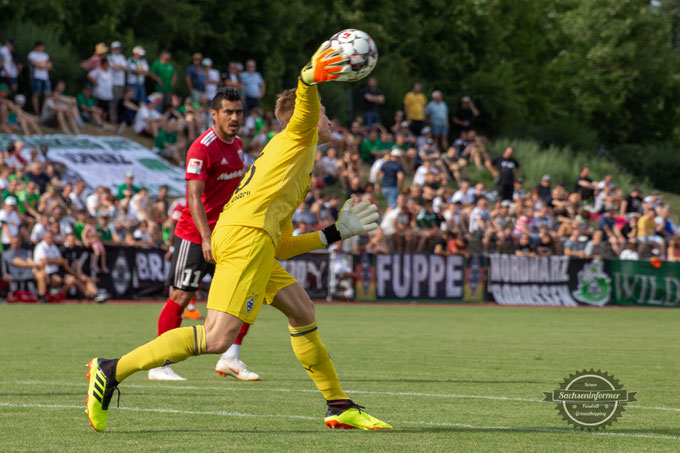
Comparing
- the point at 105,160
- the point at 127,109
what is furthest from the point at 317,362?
the point at 127,109

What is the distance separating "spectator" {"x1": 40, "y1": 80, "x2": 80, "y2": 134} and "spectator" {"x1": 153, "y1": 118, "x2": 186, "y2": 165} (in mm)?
2224

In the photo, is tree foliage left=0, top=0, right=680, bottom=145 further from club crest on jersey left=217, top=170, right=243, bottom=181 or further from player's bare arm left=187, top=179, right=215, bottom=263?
player's bare arm left=187, top=179, right=215, bottom=263

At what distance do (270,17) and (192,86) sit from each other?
1122cm

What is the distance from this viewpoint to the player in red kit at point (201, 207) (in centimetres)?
880

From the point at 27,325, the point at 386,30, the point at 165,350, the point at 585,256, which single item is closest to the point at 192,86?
the point at 585,256

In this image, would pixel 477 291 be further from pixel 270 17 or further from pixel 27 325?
pixel 270 17

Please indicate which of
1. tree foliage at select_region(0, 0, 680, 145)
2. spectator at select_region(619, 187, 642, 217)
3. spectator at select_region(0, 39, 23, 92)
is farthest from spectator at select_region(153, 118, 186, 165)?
spectator at select_region(619, 187, 642, 217)

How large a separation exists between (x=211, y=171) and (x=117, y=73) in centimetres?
2059

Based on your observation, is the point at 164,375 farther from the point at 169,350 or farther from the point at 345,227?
the point at 345,227

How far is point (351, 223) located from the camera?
6.93 meters

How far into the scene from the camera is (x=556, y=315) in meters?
20.8

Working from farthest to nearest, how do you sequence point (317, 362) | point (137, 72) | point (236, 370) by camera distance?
point (137, 72), point (236, 370), point (317, 362)

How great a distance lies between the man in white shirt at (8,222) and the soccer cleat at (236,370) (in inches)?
512

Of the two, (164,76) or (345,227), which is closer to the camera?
(345,227)
